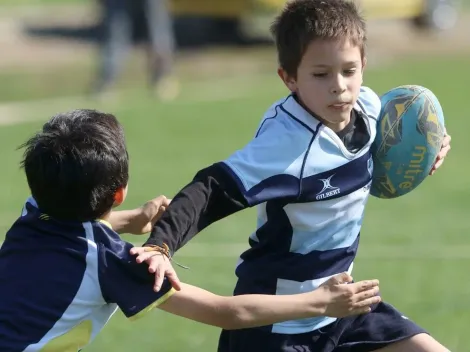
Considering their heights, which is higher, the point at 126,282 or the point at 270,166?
the point at 270,166

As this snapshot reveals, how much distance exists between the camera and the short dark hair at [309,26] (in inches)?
171

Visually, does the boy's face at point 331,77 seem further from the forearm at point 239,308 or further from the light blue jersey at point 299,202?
the forearm at point 239,308

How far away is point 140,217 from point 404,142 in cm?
111

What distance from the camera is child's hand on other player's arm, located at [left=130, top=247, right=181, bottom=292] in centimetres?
368

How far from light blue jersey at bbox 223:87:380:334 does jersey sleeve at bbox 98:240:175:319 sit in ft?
2.11

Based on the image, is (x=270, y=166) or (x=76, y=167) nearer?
(x=76, y=167)

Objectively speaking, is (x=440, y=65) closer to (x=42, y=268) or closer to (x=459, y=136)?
(x=459, y=136)

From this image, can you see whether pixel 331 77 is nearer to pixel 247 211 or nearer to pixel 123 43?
pixel 247 211

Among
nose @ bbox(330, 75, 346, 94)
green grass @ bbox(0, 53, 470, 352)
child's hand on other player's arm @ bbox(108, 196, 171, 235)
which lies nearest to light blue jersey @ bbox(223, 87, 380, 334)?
nose @ bbox(330, 75, 346, 94)

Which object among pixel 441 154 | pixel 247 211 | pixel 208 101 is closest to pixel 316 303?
pixel 441 154

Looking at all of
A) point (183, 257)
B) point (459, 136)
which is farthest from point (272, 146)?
point (459, 136)

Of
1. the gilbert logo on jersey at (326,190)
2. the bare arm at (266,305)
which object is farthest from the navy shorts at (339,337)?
the bare arm at (266,305)

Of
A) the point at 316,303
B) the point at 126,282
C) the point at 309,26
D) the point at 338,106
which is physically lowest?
the point at 316,303

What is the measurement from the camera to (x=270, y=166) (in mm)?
4223
